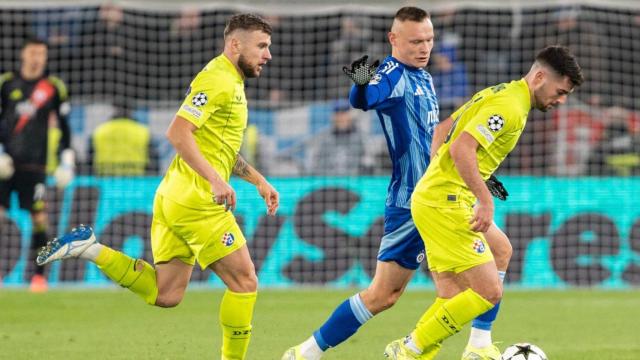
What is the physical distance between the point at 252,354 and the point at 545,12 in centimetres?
1066

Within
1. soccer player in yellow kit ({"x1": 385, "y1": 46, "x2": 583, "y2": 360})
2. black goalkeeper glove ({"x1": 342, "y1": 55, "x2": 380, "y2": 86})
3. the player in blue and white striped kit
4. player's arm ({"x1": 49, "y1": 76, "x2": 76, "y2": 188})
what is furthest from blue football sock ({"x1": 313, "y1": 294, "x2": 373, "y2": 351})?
player's arm ({"x1": 49, "y1": 76, "x2": 76, "y2": 188})

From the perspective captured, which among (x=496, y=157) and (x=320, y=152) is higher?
(x=496, y=157)

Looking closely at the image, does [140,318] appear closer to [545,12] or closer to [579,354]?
[579,354]

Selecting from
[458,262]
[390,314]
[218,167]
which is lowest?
[390,314]

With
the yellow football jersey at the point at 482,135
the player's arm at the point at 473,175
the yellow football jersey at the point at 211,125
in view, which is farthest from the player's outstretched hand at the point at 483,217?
the yellow football jersey at the point at 211,125

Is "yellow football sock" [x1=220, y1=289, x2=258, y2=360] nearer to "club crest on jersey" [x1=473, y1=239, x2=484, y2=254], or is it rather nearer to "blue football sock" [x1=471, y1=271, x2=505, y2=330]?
"club crest on jersey" [x1=473, y1=239, x2=484, y2=254]

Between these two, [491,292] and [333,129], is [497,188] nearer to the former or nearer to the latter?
[491,292]

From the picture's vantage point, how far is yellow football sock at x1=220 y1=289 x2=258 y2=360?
6488 millimetres

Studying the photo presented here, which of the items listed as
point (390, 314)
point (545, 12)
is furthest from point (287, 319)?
point (545, 12)

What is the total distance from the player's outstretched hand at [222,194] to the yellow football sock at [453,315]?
1180mm

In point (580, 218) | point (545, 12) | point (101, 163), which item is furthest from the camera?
point (545, 12)

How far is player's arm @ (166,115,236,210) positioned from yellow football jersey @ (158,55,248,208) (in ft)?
0.18

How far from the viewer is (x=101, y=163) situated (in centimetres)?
1516

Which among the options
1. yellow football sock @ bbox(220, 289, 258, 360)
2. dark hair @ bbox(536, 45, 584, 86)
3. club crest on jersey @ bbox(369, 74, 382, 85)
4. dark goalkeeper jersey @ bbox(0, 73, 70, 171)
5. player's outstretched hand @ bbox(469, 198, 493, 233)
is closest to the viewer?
player's outstretched hand @ bbox(469, 198, 493, 233)
